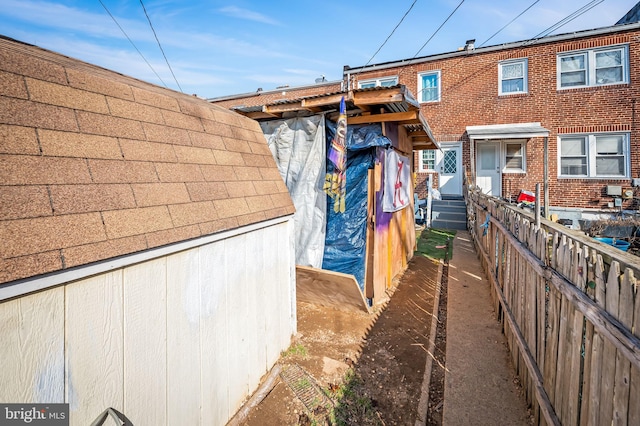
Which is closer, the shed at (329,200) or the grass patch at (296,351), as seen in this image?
the grass patch at (296,351)

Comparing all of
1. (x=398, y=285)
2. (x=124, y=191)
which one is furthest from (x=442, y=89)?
(x=124, y=191)

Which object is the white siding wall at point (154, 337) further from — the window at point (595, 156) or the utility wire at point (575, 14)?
the window at point (595, 156)

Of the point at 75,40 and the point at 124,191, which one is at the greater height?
the point at 75,40

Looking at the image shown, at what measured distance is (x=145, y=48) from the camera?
8680 mm

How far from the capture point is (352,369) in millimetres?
3639

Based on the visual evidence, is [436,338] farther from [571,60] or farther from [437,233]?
[571,60]

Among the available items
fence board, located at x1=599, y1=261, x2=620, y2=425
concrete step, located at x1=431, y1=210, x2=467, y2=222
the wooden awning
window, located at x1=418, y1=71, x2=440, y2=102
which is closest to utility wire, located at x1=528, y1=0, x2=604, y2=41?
Answer: window, located at x1=418, y1=71, x2=440, y2=102

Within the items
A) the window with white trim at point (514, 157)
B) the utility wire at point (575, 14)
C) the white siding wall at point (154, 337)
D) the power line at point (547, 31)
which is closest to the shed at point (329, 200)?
the white siding wall at point (154, 337)

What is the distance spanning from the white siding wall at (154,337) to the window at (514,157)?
45.8 feet

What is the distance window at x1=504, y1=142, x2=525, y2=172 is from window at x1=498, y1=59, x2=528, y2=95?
231 centimetres

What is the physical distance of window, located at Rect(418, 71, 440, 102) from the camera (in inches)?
590

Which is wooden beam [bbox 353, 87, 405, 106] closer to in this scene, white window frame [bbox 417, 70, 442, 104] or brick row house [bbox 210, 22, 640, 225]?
brick row house [bbox 210, 22, 640, 225]

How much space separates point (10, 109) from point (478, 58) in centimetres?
1652

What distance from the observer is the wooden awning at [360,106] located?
4.33 meters
